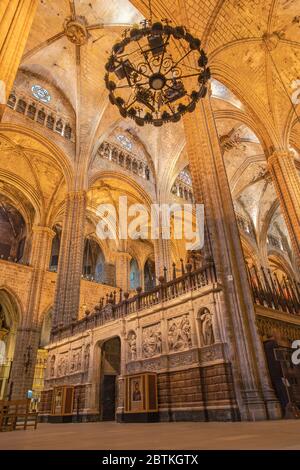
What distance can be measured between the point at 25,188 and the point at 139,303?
13598 millimetres

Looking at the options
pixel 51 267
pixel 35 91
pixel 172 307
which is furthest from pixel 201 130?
pixel 51 267

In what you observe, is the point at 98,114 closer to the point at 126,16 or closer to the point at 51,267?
the point at 126,16

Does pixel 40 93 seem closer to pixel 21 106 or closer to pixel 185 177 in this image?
pixel 21 106

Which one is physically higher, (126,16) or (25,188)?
(126,16)

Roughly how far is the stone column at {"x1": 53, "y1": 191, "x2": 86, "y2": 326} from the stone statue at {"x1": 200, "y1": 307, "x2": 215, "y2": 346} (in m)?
6.31

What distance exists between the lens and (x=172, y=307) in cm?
745

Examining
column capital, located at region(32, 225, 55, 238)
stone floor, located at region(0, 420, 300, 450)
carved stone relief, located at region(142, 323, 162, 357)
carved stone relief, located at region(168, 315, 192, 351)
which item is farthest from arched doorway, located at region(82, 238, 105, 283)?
stone floor, located at region(0, 420, 300, 450)

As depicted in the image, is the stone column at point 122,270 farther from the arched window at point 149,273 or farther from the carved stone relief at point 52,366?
the carved stone relief at point 52,366

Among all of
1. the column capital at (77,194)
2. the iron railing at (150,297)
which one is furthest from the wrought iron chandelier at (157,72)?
the column capital at (77,194)

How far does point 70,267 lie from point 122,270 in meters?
8.20

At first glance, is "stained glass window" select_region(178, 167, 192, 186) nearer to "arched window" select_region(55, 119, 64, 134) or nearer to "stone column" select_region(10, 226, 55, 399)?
"arched window" select_region(55, 119, 64, 134)

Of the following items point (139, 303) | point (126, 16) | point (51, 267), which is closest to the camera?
point (139, 303)

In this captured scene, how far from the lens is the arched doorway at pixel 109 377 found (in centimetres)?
899

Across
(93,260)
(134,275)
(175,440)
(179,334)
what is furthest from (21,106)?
(175,440)
